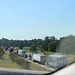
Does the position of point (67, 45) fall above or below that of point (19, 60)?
above

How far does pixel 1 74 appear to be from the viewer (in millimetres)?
2939

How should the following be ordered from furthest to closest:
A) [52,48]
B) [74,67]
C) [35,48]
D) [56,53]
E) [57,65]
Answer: [35,48] < [52,48] < [56,53] < [57,65] < [74,67]

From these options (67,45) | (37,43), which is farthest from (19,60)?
(67,45)

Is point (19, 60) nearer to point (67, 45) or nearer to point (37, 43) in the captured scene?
point (37, 43)

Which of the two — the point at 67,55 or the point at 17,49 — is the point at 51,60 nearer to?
the point at 67,55

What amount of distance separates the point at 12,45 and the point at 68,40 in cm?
220

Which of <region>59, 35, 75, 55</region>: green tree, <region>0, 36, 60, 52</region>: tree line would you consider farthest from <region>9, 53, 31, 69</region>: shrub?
<region>59, 35, 75, 55</region>: green tree

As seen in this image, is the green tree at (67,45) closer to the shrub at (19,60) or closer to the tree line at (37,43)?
the tree line at (37,43)

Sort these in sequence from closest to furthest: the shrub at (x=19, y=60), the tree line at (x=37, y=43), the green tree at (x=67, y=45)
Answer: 1. the green tree at (x=67, y=45)
2. the tree line at (x=37, y=43)
3. the shrub at (x=19, y=60)

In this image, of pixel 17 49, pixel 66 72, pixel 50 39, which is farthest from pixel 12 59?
pixel 66 72

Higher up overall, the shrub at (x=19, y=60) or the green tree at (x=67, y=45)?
the green tree at (x=67, y=45)

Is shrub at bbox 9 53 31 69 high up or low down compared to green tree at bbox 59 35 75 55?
down

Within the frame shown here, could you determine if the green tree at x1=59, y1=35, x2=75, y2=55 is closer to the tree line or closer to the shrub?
the tree line

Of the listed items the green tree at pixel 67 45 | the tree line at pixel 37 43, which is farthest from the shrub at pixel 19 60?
the green tree at pixel 67 45
